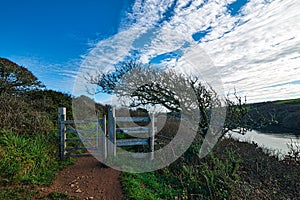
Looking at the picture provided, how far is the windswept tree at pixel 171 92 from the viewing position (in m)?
8.26

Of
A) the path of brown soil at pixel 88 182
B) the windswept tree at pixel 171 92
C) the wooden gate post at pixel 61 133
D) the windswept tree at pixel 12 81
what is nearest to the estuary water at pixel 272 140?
the windswept tree at pixel 171 92

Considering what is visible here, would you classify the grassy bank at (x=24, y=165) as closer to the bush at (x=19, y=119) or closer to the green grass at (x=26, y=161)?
the green grass at (x=26, y=161)

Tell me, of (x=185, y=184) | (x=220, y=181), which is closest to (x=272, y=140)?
(x=185, y=184)

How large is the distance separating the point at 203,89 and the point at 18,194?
6959 millimetres

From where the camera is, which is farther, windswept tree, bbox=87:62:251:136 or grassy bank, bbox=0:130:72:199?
windswept tree, bbox=87:62:251:136

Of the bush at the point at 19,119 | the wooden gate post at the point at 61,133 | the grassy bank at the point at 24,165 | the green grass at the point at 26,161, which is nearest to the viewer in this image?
the grassy bank at the point at 24,165

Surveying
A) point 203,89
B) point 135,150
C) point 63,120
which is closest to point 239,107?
point 203,89

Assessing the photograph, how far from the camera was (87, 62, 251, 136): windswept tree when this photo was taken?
8258 mm

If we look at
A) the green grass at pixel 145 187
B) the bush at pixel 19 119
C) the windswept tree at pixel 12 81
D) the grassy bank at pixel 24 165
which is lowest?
the green grass at pixel 145 187

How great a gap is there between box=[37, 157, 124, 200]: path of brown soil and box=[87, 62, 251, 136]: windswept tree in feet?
14.0

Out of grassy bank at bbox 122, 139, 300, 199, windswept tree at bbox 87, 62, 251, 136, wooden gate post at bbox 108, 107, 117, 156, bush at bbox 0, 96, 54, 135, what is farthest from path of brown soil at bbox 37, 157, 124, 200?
windswept tree at bbox 87, 62, 251, 136

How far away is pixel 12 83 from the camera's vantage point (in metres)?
11.3

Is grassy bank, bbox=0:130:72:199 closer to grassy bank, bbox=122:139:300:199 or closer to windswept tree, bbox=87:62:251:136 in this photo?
grassy bank, bbox=122:139:300:199

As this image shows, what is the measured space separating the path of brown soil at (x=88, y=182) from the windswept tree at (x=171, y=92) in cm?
425
